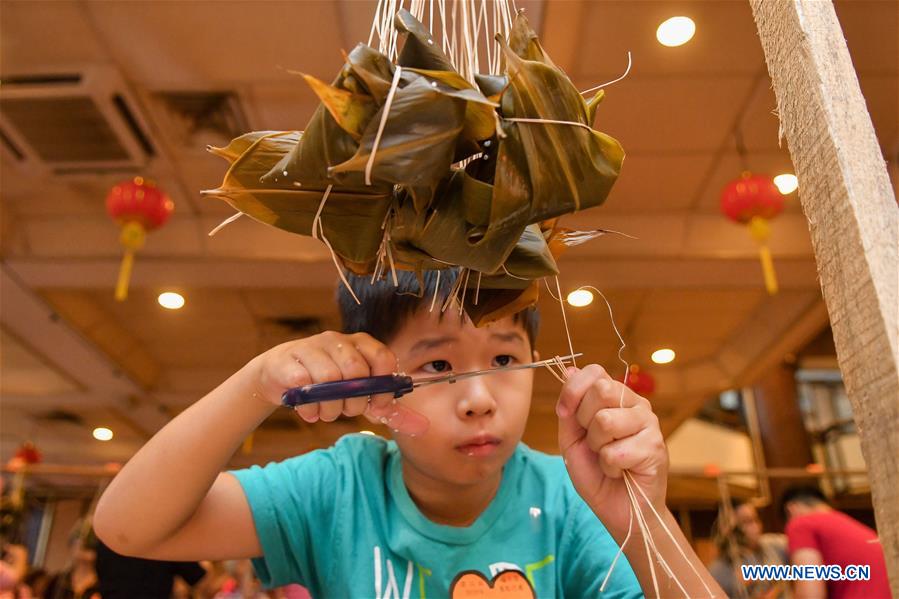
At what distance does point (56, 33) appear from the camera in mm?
2564

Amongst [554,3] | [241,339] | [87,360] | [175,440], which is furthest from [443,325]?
[87,360]

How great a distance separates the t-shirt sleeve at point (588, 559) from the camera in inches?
31.9

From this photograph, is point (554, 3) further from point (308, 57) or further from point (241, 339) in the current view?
point (241, 339)

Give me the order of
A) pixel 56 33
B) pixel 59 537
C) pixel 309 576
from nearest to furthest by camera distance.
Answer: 1. pixel 309 576
2. pixel 56 33
3. pixel 59 537

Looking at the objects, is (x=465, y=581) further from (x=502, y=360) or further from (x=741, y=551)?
(x=741, y=551)

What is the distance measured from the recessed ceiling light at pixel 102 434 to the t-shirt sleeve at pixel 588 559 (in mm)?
6538

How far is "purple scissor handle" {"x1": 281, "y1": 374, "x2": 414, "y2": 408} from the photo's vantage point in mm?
600

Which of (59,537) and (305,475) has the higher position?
(59,537)

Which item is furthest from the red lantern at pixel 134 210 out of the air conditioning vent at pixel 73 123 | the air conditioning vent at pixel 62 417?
the air conditioning vent at pixel 62 417

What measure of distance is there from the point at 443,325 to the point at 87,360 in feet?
15.6

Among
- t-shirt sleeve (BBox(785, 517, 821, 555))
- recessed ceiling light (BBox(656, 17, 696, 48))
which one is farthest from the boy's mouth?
recessed ceiling light (BBox(656, 17, 696, 48))

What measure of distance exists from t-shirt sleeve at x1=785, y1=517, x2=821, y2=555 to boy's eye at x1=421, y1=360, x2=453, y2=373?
1.72 m

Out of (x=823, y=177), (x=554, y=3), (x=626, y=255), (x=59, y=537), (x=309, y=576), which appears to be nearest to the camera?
(x=823, y=177)

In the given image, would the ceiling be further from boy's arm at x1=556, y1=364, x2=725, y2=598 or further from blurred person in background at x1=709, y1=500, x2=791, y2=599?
blurred person in background at x1=709, y1=500, x2=791, y2=599
